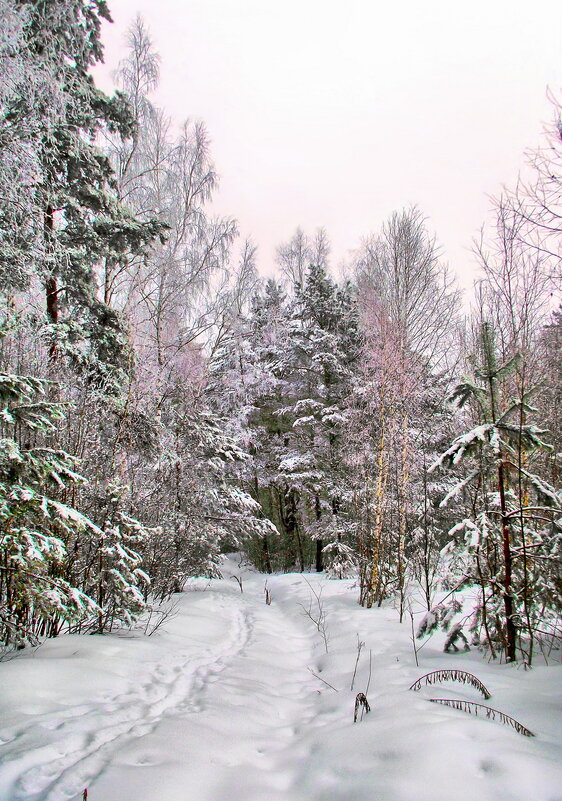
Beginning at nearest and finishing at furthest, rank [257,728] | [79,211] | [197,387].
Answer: [257,728]
[79,211]
[197,387]

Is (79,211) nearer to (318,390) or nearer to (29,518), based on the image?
(29,518)

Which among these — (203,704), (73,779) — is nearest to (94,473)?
(203,704)

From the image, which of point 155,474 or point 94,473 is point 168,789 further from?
point 155,474

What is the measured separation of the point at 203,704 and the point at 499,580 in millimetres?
2720

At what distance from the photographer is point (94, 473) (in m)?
5.05

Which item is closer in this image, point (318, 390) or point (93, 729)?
point (93, 729)

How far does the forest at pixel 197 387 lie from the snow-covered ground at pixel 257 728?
584 millimetres

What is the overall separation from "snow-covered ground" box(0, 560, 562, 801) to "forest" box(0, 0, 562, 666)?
584 mm

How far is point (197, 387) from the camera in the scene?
9414 mm

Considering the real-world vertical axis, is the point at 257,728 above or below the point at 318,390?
below

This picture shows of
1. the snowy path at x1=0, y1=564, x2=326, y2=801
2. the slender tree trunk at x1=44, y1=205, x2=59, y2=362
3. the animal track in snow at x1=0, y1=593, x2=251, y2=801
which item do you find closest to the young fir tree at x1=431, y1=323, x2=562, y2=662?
the snowy path at x1=0, y1=564, x2=326, y2=801

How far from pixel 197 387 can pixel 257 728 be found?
7365mm

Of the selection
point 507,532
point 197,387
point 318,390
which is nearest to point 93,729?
point 507,532

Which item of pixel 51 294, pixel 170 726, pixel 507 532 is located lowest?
pixel 170 726
